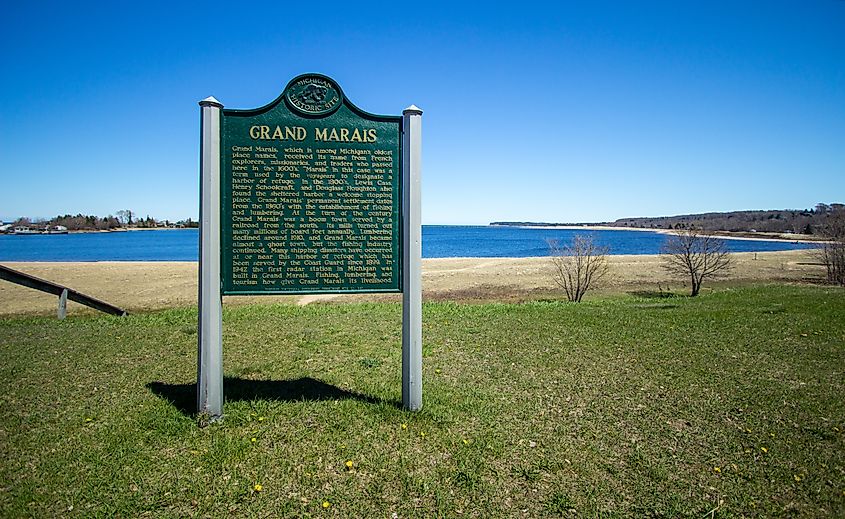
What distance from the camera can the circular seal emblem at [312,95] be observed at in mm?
5611

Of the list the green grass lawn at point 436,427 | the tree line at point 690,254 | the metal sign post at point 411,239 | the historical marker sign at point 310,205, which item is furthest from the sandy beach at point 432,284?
the metal sign post at point 411,239

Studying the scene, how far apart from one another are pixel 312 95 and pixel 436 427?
3.86 metres

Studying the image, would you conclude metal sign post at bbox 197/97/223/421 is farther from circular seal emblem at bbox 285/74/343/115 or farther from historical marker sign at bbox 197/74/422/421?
circular seal emblem at bbox 285/74/343/115

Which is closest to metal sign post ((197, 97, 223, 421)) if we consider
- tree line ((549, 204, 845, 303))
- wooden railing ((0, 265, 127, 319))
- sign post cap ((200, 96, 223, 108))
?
sign post cap ((200, 96, 223, 108))

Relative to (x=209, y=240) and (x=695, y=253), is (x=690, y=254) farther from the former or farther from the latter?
(x=209, y=240)

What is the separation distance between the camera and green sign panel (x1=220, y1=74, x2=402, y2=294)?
219 inches

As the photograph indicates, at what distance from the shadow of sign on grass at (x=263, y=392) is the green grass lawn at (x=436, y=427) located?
0.14 ft

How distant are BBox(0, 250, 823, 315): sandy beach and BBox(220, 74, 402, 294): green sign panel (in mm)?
15429

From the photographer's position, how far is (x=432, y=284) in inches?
1241

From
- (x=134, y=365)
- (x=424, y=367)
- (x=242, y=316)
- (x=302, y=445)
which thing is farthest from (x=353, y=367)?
(x=242, y=316)

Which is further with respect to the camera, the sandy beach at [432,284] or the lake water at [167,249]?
the lake water at [167,249]

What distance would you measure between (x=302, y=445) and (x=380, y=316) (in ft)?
23.7

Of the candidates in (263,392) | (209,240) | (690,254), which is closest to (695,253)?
→ (690,254)

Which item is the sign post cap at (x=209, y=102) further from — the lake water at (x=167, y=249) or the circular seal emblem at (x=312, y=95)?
the lake water at (x=167, y=249)
